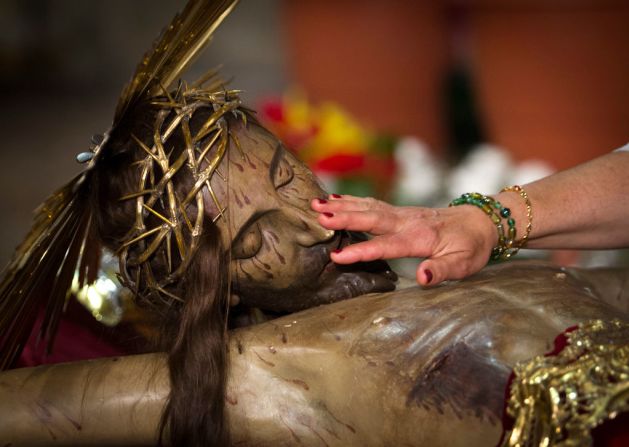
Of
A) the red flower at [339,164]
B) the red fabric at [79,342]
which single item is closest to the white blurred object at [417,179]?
the red flower at [339,164]

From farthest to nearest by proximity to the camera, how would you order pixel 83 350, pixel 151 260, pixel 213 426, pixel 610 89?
pixel 610 89
pixel 83 350
pixel 151 260
pixel 213 426

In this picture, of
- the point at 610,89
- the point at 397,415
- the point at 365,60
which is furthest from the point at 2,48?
the point at 397,415

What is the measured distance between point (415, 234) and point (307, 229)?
0.17 m

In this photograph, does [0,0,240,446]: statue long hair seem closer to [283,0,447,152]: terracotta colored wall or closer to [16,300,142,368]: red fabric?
[16,300,142,368]: red fabric

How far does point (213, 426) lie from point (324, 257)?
0.33 meters

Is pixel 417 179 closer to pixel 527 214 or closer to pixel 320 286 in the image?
pixel 527 214

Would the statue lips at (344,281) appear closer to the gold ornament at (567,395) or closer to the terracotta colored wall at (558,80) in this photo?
the gold ornament at (567,395)

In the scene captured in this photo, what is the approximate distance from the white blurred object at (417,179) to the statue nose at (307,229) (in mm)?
1467

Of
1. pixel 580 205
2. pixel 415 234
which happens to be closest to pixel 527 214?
pixel 580 205

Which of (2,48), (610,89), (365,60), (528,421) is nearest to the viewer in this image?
(528,421)

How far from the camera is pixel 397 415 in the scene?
125cm

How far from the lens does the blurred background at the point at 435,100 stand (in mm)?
2984

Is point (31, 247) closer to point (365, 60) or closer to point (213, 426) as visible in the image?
point (213, 426)

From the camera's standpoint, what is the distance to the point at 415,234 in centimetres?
141
